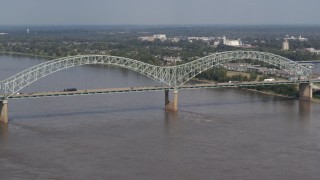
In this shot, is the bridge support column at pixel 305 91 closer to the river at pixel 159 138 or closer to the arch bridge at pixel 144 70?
the river at pixel 159 138

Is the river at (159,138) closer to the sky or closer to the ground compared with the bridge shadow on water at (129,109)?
closer to the ground

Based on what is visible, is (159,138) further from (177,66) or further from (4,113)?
(177,66)

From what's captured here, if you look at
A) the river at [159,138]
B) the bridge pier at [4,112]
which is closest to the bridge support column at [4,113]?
the bridge pier at [4,112]

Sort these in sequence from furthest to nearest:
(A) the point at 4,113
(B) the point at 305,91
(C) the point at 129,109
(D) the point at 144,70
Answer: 1. (B) the point at 305,91
2. (D) the point at 144,70
3. (C) the point at 129,109
4. (A) the point at 4,113

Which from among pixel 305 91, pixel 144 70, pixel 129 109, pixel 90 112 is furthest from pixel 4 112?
pixel 305 91

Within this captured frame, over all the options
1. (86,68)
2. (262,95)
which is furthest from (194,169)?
(86,68)

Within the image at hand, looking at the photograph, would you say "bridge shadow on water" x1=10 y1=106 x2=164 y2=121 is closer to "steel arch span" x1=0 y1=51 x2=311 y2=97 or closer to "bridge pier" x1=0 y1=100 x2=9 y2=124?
"bridge pier" x1=0 y1=100 x2=9 y2=124

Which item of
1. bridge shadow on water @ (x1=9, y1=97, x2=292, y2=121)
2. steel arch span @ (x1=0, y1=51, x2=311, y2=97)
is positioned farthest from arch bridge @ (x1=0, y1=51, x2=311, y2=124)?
bridge shadow on water @ (x1=9, y1=97, x2=292, y2=121)
